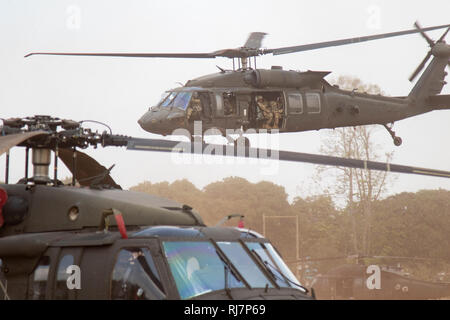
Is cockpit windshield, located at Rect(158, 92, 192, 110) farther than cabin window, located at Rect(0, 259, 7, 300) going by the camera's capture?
Yes

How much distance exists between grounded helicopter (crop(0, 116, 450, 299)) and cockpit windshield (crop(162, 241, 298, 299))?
1cm

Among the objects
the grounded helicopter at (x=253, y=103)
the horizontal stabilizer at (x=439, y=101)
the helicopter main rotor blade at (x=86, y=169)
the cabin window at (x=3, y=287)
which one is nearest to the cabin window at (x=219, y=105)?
the grounded helicopter at (x=253, y=103)

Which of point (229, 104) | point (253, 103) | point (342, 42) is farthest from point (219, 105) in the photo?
point (342, 42)

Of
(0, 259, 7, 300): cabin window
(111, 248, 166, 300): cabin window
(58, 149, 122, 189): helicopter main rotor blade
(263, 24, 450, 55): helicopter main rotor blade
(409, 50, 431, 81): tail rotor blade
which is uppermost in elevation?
(409, 50, 431, 81): tail rotor blade

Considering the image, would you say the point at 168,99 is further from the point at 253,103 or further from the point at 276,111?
the point at 276,111

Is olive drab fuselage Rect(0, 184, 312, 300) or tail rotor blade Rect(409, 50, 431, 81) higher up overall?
tail rotor blade Rect(409, 50, 431, 81)

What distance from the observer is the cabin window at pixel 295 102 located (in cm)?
2306

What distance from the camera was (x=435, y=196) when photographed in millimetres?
52875

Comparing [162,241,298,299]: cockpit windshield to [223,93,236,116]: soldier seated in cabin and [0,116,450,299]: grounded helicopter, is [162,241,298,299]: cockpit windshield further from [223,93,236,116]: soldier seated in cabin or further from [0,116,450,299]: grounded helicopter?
[223,93,236,116]: soldier seated in cabin

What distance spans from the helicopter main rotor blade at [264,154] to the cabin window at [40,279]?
2050mm

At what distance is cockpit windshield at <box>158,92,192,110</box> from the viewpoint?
22125 millimetres

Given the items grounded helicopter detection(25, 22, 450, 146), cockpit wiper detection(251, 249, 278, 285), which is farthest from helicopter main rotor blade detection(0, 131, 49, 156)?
grounded helicopter detection(25, 22, 450, 146)
